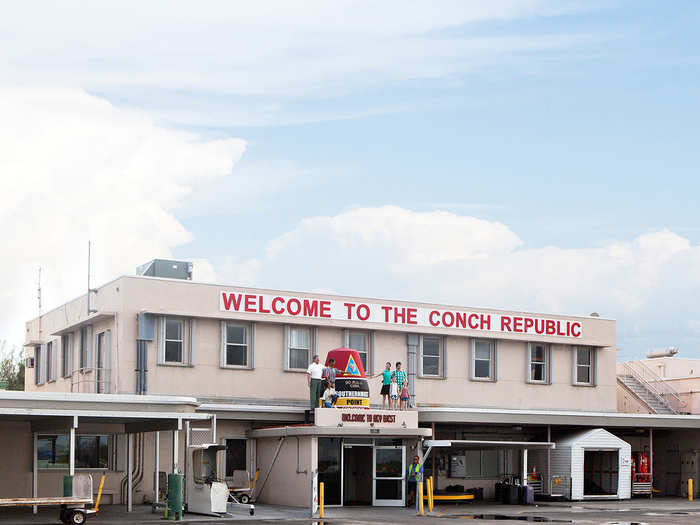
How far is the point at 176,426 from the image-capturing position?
3002cm

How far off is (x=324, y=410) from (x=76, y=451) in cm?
834

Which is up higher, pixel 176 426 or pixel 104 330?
pixel 104 330

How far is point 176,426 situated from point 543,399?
690 inches

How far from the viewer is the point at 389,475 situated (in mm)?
34688

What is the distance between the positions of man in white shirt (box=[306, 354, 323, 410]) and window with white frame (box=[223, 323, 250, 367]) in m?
2.80

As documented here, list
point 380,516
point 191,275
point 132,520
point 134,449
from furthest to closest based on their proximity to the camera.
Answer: point 191,275, point 134,449, point 380,516, point 132,520

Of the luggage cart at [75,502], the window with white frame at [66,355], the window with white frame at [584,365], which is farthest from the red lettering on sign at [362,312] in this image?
the luggage cart at [75,502]

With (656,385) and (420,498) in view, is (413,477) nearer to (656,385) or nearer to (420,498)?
(420,498)

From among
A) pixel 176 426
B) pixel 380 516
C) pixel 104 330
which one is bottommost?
pixel 380 516

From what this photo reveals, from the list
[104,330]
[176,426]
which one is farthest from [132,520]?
[104,330]

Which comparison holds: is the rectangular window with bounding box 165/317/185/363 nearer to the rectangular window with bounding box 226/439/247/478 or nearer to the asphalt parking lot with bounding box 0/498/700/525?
the rectangular window with bounding box 226/439/247/478

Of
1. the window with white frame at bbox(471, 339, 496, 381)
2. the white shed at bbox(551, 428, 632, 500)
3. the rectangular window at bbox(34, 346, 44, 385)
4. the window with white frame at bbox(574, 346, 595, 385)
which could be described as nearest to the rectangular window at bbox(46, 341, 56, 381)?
the rectangular window at bbox(34, 346, 44, 385)

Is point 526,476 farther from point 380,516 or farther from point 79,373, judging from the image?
point 79,373

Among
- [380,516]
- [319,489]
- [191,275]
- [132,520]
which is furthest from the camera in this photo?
[191,275]
